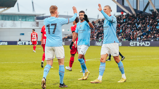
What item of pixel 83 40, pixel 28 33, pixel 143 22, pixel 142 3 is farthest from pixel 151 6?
pixel 83 40

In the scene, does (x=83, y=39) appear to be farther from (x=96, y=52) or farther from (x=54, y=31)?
(x=96, y=52)

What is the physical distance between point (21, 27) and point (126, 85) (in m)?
68.5

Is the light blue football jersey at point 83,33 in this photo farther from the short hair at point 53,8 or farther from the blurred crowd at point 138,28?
the blurred crowd at point 138,28

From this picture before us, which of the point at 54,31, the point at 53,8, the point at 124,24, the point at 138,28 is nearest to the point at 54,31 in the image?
the point at 54,31

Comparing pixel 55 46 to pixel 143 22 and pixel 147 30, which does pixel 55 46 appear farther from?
pixel 143 22

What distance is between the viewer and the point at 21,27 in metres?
72.8

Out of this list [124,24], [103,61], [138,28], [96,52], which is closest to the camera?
[103,61]

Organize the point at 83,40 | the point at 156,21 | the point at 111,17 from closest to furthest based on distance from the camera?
the point at 111,17
the point at 83,40
the point at 156,21

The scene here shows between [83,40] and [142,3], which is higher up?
[142,3]

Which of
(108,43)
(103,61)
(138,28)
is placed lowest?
(138,28)

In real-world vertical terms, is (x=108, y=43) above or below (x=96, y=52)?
above

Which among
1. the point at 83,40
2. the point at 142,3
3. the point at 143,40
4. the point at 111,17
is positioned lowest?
the point at 143,40

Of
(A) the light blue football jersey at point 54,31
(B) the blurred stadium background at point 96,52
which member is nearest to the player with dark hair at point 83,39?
(B) the blurred stadium background at point 96,52

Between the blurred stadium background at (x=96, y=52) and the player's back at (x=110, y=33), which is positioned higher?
the player's back at (x=110, y=33)
